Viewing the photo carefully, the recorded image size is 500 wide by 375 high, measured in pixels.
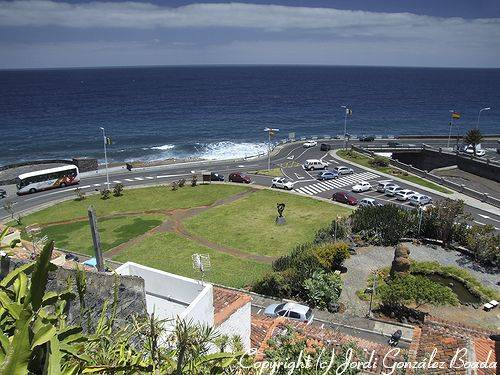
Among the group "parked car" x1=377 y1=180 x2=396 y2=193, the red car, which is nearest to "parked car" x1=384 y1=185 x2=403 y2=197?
"parked car" x1=377 y1=180 x2=396 y2=193

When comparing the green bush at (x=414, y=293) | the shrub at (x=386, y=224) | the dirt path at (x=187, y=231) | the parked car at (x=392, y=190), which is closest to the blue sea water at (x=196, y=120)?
the dirt path at (x=187, y=231)

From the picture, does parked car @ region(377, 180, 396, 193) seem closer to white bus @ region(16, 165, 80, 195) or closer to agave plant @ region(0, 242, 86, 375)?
white bus @ region(16, 165, 80, 195)

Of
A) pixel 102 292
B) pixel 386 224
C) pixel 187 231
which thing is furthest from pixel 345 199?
pixel 102 292

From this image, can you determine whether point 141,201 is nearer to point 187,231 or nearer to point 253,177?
point 187,231

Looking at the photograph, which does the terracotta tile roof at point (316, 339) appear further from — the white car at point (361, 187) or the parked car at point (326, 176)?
the parked car at point (326, 176)

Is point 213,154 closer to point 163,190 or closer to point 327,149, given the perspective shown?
point 327,149

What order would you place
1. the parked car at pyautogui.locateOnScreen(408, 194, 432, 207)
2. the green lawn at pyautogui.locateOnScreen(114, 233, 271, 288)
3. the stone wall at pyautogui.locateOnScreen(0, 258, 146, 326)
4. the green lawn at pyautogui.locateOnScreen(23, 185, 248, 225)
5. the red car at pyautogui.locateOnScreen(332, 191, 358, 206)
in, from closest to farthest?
the stone wall at pyautogui.locateOnScreen(0, 258, 146, 326) < the green lawn at pyautogui.locateOnScreen(114, 233, 271, 288) < the green lawn at pyautogui.locateOnScreen(23, 185, 248, 225) < the red car at pyautogui.locateOnScreen(332, 191, 358, 206) < the parked car at pyautogui.locateOnScreen(408, 194, 432, 207)
